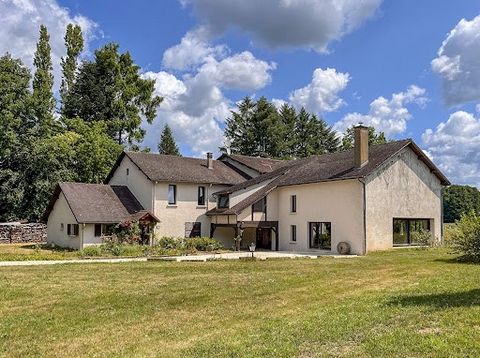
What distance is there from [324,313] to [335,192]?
63.4 ft

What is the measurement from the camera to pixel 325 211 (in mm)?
28859

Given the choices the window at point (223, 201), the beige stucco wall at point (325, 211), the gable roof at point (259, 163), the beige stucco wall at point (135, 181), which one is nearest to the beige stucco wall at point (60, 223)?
the beige stucco wall at point (135, 181)

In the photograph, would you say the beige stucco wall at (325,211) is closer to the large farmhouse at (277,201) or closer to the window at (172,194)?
the large farmhouse at (277,201)

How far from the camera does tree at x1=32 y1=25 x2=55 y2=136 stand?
149ft

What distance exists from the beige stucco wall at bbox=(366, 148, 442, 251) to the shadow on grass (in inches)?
631

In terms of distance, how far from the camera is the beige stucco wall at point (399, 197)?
88.2ft

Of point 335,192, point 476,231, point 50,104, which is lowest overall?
point 476,231

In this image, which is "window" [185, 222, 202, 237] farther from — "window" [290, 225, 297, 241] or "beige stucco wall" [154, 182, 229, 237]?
"window" [290, 225, 297, 241]

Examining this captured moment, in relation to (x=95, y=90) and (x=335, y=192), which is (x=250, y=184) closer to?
(x=335, y=192)

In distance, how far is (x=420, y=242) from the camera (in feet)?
94.8

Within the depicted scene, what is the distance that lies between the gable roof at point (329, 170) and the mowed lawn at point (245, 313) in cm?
1176

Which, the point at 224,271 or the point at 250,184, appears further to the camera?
the point at 250,184

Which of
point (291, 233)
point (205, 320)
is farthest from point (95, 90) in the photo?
point (205, 320)

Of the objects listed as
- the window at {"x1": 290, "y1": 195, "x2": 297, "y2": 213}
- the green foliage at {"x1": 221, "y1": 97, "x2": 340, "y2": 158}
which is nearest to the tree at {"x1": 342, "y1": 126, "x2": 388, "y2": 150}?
the green foliage at {"x1": 221, "y1": 97, "x2": 340, "y2": 158}
